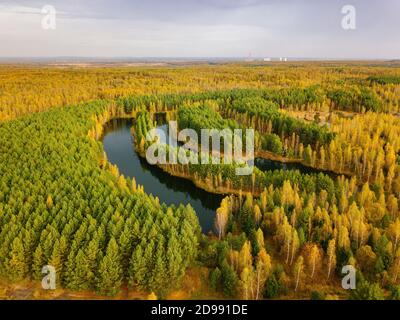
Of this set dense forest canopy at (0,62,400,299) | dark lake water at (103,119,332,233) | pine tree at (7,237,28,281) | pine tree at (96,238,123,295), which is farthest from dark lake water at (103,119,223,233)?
pine tree at (7,237,28,281)

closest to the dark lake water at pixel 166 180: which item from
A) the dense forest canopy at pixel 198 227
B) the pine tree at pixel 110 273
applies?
the dense forest canopy at pixel 198 227

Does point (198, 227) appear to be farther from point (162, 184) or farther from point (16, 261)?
point (162, 184)

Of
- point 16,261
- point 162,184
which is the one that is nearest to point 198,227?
point 16,261

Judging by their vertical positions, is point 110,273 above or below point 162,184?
below

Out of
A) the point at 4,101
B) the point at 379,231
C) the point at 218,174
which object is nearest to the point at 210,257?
the point at 379,231

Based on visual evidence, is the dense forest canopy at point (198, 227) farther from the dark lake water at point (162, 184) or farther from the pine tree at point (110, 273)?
the dark lake water at point (162, 184)

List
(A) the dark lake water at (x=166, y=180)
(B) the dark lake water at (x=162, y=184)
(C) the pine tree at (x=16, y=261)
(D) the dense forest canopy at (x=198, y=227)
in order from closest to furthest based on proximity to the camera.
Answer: (D) the dense forest canopy at (x=198, y=227) → (C) the pine tree at (x=16, y=261) → (B) the dark lake water at (x=162, y=184) → (A) the dark lake water at (x=166, y=180)

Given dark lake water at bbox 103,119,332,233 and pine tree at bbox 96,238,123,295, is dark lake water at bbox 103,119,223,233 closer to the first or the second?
dark lake water at bbox 103,119,332,233
